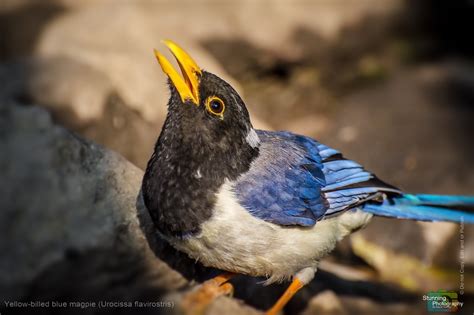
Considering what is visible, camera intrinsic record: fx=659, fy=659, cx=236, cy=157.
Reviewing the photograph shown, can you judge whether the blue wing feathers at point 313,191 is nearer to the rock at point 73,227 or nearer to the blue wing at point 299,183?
the blue wing at point 299,183

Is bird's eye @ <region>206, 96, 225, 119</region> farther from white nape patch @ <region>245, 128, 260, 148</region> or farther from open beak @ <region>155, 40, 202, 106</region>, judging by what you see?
white nape patch @ <region>245, 128, 260, 148</region>

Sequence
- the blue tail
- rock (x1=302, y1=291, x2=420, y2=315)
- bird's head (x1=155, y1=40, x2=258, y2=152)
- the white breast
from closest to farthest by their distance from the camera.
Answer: the white breast < bird's head (x1=155, y1=40, x2=258, y2=152) < the blue tail < rock (x1=302, y1=291, x2=420, y2=315)

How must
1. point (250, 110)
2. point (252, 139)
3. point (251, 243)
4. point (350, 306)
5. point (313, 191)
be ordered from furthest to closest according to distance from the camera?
point (250, 110) → point (350, 306) → point (313, 191) → point (252, 139) → point (251, 243)

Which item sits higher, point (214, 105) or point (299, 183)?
point (214, 105)

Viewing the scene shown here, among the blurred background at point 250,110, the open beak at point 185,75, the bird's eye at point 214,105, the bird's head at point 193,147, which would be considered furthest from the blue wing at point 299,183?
the blurred background at point 250,110

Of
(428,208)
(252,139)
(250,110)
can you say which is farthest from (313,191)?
(250,110)

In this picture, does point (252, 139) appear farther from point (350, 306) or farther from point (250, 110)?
point (250, 110)

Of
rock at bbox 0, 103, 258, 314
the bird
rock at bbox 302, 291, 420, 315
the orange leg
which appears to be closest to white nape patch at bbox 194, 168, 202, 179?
the bird
